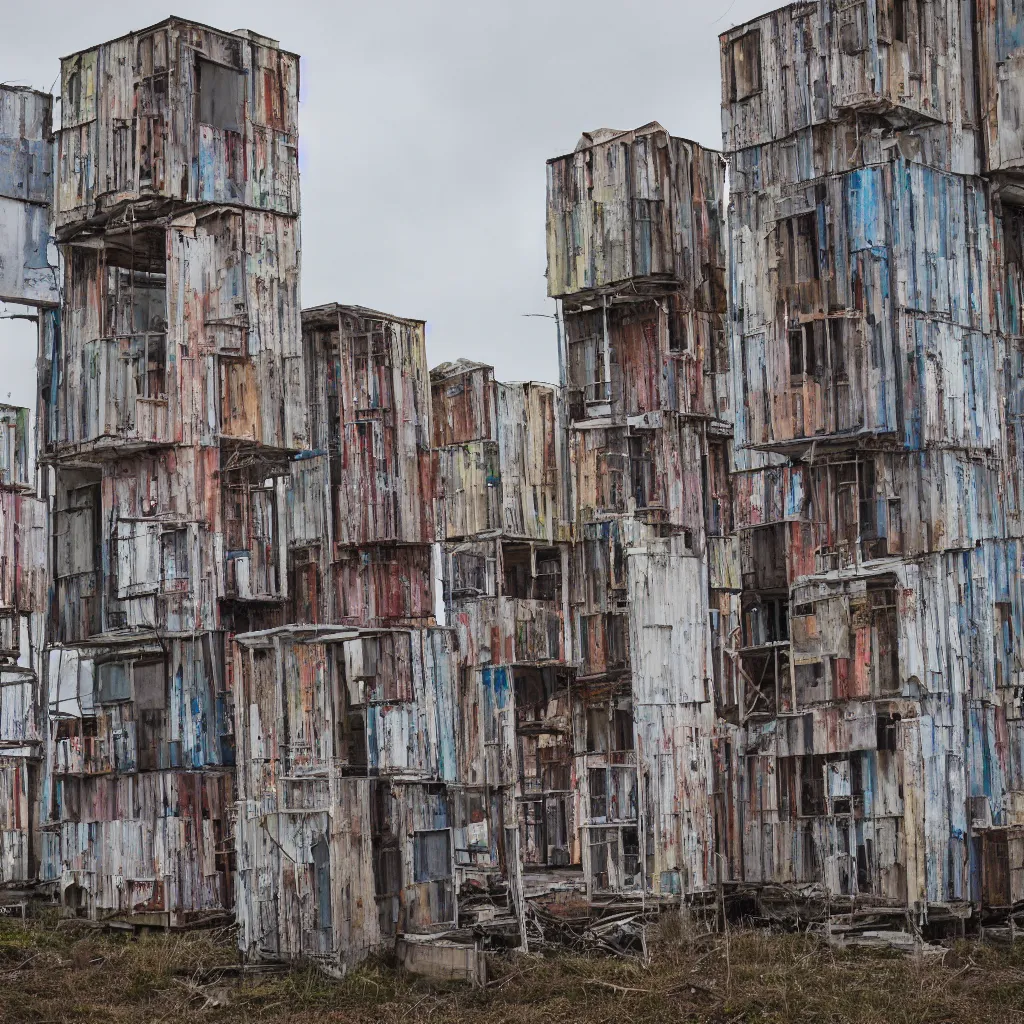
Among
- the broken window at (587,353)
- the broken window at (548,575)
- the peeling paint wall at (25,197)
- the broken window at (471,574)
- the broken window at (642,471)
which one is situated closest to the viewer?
the broken window at (642,471)

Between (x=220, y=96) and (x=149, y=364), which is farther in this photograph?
(x=220, y=96)

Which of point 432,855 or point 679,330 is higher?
point 679,330

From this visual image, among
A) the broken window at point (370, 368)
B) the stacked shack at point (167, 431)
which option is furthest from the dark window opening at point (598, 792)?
the broken window at point (370, 368)

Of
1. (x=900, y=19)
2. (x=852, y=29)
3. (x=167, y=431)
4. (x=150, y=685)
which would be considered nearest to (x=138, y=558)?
(x=167, y=431)

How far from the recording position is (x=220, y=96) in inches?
Result: 1698

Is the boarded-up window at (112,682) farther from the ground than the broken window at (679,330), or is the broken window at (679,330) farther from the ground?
the broken window at (679,330)

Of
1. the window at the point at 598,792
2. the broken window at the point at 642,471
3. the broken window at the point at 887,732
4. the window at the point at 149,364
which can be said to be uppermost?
the window at the point at 149,364

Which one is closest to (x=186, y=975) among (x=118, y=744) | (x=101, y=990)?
(x=101, y=990)

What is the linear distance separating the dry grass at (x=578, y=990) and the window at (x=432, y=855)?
187 centimetres

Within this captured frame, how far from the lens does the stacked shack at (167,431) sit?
41844 mm

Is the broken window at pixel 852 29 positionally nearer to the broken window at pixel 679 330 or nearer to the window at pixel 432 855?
the broken window at pixel 679 330

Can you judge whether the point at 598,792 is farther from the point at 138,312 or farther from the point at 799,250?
the point at 138,312

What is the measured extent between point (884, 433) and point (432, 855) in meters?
12.8

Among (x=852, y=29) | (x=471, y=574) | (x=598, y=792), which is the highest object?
(x=852, y=29)
